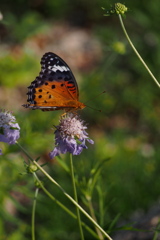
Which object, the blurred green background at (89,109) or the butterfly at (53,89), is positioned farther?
the blurred green background at (89,109)

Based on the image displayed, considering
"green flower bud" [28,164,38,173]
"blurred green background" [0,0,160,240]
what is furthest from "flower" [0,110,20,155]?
"blurred green background" [0,0,160,240]

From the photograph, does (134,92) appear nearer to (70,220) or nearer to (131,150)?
(131,150)

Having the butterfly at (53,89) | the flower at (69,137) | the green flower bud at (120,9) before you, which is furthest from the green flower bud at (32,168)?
the green flower bud at (120,9)

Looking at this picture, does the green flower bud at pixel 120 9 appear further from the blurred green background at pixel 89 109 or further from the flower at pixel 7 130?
the blurred green background at pixel 89 109

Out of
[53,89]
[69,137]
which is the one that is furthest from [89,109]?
[69,137]

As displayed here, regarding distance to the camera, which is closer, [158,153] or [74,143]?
[74,143]

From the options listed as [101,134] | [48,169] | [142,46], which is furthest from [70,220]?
[142,46]

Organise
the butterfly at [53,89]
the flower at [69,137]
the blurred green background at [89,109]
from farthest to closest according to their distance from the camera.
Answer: the blurred green background at [89,109], the butterfly at [53,89], the flower at [69,137]
